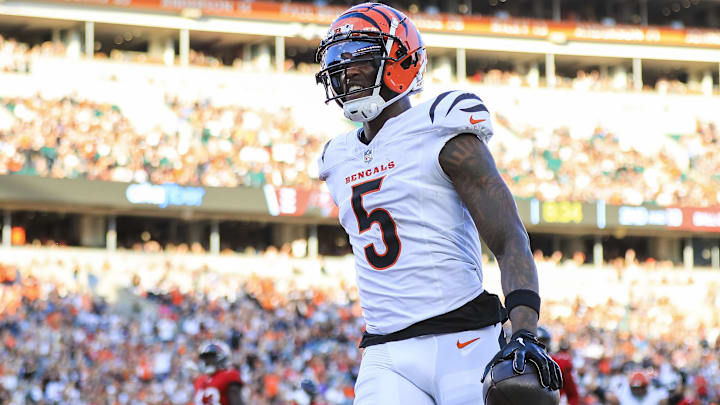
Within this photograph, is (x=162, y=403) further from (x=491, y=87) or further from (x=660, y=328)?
(x=491, y=87)

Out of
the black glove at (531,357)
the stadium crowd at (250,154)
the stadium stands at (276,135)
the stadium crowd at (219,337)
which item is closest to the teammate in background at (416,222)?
the black glove at (531,357)

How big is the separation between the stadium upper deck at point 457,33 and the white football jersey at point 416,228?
30.2 meters

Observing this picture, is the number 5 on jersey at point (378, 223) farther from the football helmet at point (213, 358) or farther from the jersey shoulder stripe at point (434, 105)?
the football helmet at point (213, 358)

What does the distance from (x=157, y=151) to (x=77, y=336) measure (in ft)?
28.4

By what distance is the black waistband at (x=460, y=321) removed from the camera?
3861mm

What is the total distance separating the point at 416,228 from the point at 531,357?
2.65 feet

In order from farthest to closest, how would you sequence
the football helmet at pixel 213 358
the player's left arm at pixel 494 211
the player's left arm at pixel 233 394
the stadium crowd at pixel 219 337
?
the stadium crowd at pixel 219 337
the football helmet at pixel 213 358
the player's left arm at pixel 233 394
the player's left arm at pixel 494 211

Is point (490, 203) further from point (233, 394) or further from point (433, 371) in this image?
point (233, 394)

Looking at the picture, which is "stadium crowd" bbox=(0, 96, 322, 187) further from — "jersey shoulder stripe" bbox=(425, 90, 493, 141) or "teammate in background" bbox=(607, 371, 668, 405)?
"jersey shoulder stripe" bbox=(425, 90, 493, 141)

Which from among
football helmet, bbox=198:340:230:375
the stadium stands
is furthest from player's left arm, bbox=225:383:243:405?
the stadium stands

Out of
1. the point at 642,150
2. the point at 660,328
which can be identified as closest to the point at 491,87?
the point at 642,150

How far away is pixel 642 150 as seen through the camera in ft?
116

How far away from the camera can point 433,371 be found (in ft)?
12.6

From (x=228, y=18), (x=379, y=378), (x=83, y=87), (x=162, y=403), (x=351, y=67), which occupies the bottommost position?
(x=162, y=403)
